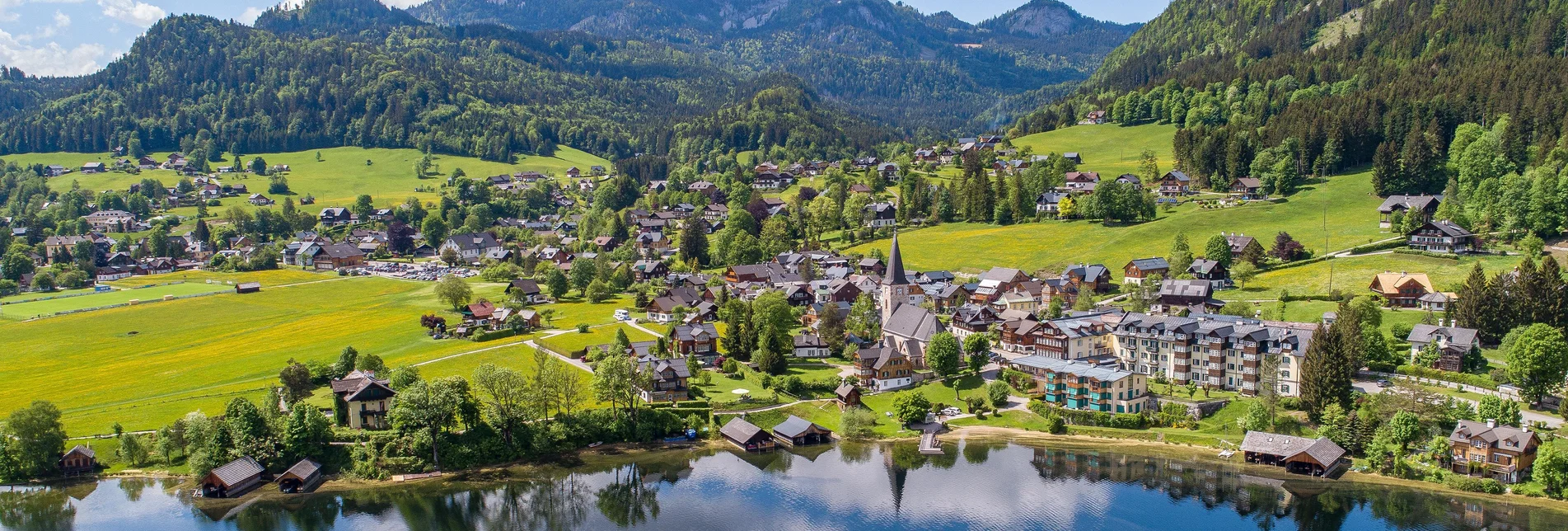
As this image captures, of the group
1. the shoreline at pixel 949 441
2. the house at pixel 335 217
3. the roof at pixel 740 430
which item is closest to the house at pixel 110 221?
the house at pixel 335 217

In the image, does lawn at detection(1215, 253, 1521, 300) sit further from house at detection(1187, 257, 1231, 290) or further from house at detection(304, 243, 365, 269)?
house at detection(304, 243, 365, 269)

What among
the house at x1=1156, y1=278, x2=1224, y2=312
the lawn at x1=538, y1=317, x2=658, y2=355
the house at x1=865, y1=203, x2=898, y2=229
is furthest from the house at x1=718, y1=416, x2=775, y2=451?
the house at x1=865, y1=203, x2=898, y2=229

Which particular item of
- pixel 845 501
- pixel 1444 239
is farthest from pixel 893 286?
pixel 1444 239

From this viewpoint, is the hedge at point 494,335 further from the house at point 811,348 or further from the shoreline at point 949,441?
the shoreline at point 949,441

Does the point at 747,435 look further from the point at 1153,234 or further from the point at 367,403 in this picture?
the point at 1153,234

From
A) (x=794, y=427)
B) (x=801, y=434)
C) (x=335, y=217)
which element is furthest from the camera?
(x=335, y=217)

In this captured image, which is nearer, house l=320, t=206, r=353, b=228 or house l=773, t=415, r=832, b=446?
house l=773, t=415, r=832, b=446
